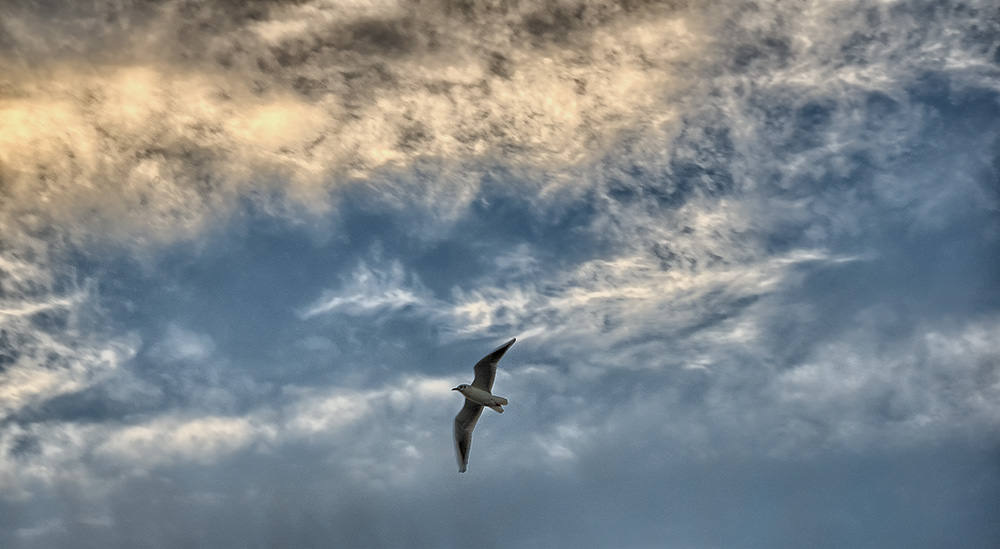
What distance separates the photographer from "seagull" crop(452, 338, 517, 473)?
120 feet

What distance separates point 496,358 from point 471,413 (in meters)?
3.68

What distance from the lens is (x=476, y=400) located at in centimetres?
3722

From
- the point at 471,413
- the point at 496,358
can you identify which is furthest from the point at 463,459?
the point at 496,358

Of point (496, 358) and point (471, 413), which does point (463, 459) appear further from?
point (496, 358)

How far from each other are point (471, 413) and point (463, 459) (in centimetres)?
235

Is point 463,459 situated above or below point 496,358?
below

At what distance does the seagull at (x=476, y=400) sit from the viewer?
3656cm

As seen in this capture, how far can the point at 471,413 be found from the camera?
1501 inches

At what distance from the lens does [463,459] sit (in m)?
37.4

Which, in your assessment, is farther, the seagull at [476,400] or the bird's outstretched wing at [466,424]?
the bird's outstretched wing at [466,424]

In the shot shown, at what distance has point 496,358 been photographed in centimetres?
3653

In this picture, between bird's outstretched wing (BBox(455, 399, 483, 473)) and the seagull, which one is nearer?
the seagull
